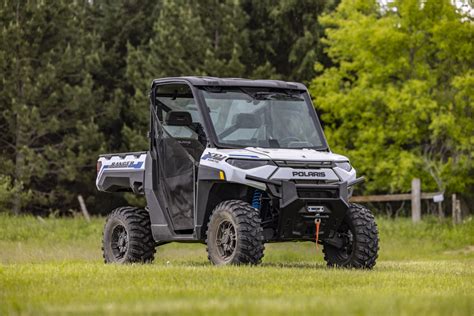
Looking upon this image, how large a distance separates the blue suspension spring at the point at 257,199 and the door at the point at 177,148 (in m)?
0.91

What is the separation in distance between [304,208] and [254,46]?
115 ft

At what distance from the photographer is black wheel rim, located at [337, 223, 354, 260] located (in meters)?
14.5

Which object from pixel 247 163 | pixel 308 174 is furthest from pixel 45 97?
pixel 308 174

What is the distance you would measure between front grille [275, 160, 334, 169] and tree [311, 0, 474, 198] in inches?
951

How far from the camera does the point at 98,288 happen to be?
10055 mm

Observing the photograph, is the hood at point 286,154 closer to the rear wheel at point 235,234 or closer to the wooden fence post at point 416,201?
the rear wheel at point 235,234

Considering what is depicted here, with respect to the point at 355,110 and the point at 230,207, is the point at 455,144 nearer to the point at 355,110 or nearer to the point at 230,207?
the point at 355,110

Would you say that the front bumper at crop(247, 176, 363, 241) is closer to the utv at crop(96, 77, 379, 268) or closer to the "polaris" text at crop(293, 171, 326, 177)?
the utv at crop(96, 77, 379, 268)

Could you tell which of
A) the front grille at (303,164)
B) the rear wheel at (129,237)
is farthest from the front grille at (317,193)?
the rear wheel at (129,237)

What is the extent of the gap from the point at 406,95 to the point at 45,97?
14.7 m

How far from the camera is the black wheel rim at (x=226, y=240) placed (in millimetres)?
13602

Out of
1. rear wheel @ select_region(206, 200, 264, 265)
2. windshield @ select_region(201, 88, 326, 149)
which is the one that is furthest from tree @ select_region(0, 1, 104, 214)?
rear wheel @ select_region(206, 200, 264, 265)

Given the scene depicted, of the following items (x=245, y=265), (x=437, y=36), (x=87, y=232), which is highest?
(x=437, y=36)

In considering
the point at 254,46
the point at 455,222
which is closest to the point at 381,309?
the point at 455,222
